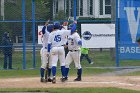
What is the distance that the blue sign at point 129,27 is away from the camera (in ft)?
81.6

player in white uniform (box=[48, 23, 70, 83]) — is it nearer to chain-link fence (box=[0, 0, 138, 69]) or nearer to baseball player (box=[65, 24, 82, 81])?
baseball player (box=[65, 24, 82, 81])

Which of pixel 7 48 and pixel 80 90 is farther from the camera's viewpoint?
pixel 7 48

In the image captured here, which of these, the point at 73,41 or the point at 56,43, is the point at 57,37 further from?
the point at 73,41

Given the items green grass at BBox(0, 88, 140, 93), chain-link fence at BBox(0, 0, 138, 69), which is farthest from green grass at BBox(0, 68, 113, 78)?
green grass at BBox(0, 88, 140, 93)

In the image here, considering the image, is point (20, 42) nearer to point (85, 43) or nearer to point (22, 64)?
point (22, 64)

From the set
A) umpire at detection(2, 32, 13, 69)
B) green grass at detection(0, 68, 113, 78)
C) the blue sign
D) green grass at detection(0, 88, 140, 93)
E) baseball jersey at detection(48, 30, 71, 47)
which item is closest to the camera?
green grass at detection(0, 88, 140, 93)

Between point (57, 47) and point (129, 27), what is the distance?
28.7 ft

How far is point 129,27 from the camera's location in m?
24.9

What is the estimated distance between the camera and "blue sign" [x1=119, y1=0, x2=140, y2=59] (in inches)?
979

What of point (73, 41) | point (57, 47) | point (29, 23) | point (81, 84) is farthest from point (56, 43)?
point (29, 23)

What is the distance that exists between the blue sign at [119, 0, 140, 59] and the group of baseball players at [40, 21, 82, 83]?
7.50 m

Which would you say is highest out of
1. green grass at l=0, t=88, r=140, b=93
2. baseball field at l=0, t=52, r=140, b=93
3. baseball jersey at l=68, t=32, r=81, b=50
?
baseball jersey at l=68, t=32, r=81, b=50

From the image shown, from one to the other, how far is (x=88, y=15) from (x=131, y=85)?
1277cm

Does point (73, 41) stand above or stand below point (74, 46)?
above
